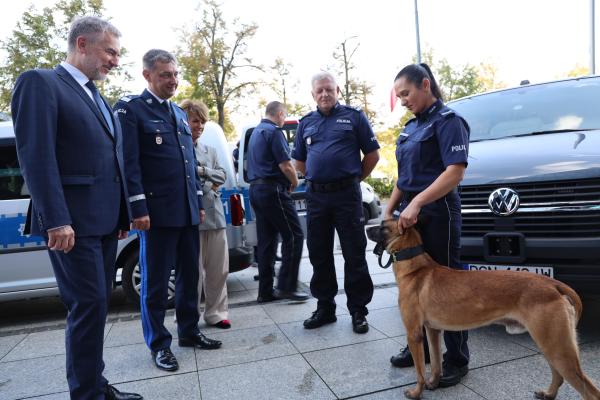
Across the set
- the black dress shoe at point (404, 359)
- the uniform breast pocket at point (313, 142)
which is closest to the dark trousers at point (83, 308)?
the black dress shoe at point (404, 359)

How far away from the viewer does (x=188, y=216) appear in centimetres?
306

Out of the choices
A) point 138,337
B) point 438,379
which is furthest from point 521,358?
point 138,337

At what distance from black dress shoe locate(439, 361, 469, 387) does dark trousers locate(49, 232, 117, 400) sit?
190cm

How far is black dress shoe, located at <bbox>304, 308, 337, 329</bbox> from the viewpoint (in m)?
3.63

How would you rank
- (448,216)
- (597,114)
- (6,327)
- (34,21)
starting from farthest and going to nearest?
1. (34,21)
2. (6,327)
3. (597,114)
4. (448,216)

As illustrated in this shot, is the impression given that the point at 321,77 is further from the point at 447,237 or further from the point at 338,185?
the point at 447,237

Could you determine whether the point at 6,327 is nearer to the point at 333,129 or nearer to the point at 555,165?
the point at 333,129

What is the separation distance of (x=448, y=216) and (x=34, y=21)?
1897 cm

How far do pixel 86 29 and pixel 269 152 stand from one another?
2558 millimetres

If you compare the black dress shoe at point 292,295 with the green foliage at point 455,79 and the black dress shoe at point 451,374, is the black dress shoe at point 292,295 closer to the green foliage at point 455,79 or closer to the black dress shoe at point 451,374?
the black dress shoe at point 451,374

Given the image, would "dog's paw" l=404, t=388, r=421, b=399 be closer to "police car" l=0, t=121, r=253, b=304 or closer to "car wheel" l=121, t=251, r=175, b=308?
"car wheel" l=121, t=251, r=175, b=308

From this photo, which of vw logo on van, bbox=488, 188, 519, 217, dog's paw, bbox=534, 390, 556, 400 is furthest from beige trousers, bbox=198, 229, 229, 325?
dog's paw, bbox=534, 390, 556, 400

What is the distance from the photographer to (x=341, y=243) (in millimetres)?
3576

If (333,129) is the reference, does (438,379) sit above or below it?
below
